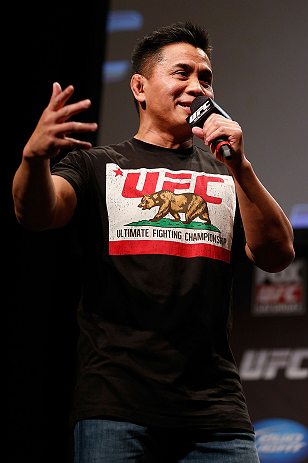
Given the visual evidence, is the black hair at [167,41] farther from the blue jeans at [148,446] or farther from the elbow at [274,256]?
the blue jeans at [148,446]

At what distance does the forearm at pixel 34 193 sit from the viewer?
1.06 metres

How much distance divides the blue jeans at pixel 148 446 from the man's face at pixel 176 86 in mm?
782

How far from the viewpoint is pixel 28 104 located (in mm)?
2900

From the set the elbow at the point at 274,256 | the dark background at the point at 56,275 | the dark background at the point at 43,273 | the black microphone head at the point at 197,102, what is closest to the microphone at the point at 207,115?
the black microphone head at the point at 197,102

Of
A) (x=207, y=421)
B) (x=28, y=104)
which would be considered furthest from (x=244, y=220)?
(x=28, y=104)

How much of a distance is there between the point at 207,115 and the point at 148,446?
2.40ft

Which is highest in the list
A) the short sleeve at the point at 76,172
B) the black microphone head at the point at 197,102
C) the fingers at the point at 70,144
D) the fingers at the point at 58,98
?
the black microphone head at the point at 197,102

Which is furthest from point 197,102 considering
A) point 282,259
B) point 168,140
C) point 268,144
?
point 268,144

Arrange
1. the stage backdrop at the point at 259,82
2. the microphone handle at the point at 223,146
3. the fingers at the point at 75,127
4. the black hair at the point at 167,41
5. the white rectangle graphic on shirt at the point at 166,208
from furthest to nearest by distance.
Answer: the stage backdrop at the point at 259,82 < the black hair at the point at 167,41 < the white rectangle graphic on shirt at the point at 166,208 < the microphone handle at the point at 223,146 < the fingers at the point at 75,127

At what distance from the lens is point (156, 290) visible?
46.5 inches

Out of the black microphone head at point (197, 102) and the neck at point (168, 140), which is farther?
the neck at point (168, 140)

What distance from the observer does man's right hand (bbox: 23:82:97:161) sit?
1022mm

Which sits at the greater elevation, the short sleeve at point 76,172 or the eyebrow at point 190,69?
the eyebrow at point 190,69

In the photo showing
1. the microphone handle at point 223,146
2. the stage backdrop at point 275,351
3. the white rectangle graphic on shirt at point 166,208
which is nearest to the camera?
the microphone handle at point 223,146
